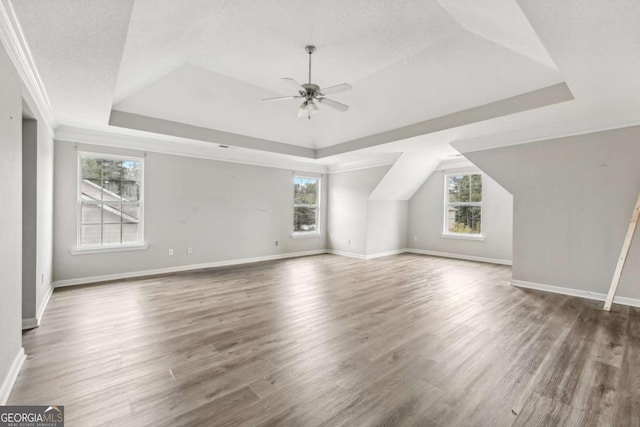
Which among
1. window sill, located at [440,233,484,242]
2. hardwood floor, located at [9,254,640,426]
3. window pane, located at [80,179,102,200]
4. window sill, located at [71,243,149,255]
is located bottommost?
hardwood floor, located at [9,254,640,426]

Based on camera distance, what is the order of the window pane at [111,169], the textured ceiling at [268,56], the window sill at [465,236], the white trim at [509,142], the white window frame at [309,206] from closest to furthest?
1. the textured ceiling at [268,56]
2. the white trim at [509,142]
3. the window pane at [111,169]
4. the window sill at [465,236]
5. the white window frame at [309,206]

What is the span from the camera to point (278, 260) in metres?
6.79

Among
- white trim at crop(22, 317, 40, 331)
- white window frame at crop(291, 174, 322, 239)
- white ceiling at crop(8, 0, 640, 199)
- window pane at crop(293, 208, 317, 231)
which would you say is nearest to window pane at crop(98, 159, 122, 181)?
white ceiling at crop(8, 0, 640, 199)

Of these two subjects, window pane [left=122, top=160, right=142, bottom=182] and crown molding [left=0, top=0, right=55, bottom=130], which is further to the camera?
window pane [left=122, top=160, right=142, bottom=182]

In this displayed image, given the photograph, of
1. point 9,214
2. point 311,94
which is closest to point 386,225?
point 311,94

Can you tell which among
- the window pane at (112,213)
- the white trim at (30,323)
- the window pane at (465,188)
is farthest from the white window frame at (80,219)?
the window pane at (465,188)

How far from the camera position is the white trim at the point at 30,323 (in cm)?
286

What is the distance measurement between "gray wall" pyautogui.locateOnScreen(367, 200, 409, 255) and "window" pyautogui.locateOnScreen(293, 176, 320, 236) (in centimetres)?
152

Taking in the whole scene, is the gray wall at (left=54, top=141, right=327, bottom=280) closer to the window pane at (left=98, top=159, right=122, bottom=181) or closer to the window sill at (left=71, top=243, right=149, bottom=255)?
the window sill at (left=71, top=243, right=149, bottom=255)

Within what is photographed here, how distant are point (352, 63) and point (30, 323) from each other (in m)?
4.68

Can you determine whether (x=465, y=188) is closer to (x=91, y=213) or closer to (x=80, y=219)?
(x=91, y=213)

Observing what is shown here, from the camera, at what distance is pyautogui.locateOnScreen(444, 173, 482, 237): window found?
6.99m

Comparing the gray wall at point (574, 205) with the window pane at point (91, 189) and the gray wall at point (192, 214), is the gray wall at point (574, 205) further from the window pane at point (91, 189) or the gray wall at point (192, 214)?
the window pane at point (91, 189)

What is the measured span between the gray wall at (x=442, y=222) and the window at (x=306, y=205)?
2.79m
